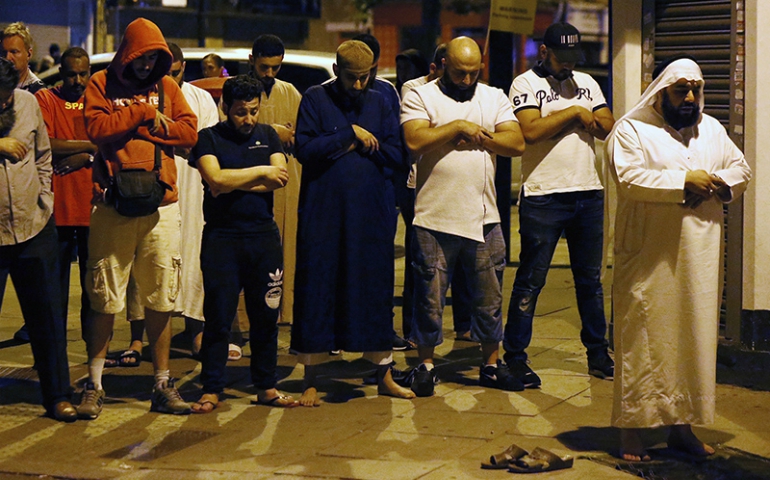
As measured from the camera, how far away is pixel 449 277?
7.45 meters

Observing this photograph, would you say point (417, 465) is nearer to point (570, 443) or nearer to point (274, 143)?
point (570, 443)

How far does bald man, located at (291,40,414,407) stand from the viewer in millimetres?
7160

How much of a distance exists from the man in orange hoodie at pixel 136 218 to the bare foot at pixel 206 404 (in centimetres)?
7

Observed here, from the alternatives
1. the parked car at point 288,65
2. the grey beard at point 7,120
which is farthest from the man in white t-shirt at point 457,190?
the parked car at point 288,65

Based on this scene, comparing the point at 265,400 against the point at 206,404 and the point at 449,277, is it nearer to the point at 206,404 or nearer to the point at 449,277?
the point at 206,404

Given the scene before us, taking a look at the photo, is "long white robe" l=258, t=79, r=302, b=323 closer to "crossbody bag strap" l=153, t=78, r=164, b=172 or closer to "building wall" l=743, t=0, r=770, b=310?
"crossbody bag strap" l=153, t=78, r=164, b=172

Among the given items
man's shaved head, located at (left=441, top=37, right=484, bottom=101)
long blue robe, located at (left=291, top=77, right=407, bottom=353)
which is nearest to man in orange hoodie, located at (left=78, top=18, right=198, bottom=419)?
long blue robe, located at (left=291, top=77, right=407, bottom=353)

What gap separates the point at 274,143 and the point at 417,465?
2168mm

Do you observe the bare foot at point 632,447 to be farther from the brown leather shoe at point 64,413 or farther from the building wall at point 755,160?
the brown leather shoe at point 64,413

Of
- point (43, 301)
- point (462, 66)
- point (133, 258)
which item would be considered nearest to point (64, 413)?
point (43, 301)

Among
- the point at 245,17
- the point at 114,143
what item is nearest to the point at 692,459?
the point at 114,143

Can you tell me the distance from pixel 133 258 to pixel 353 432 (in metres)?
1.59

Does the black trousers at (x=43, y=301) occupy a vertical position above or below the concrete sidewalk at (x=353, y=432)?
above

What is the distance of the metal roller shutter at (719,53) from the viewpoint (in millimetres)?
8086
